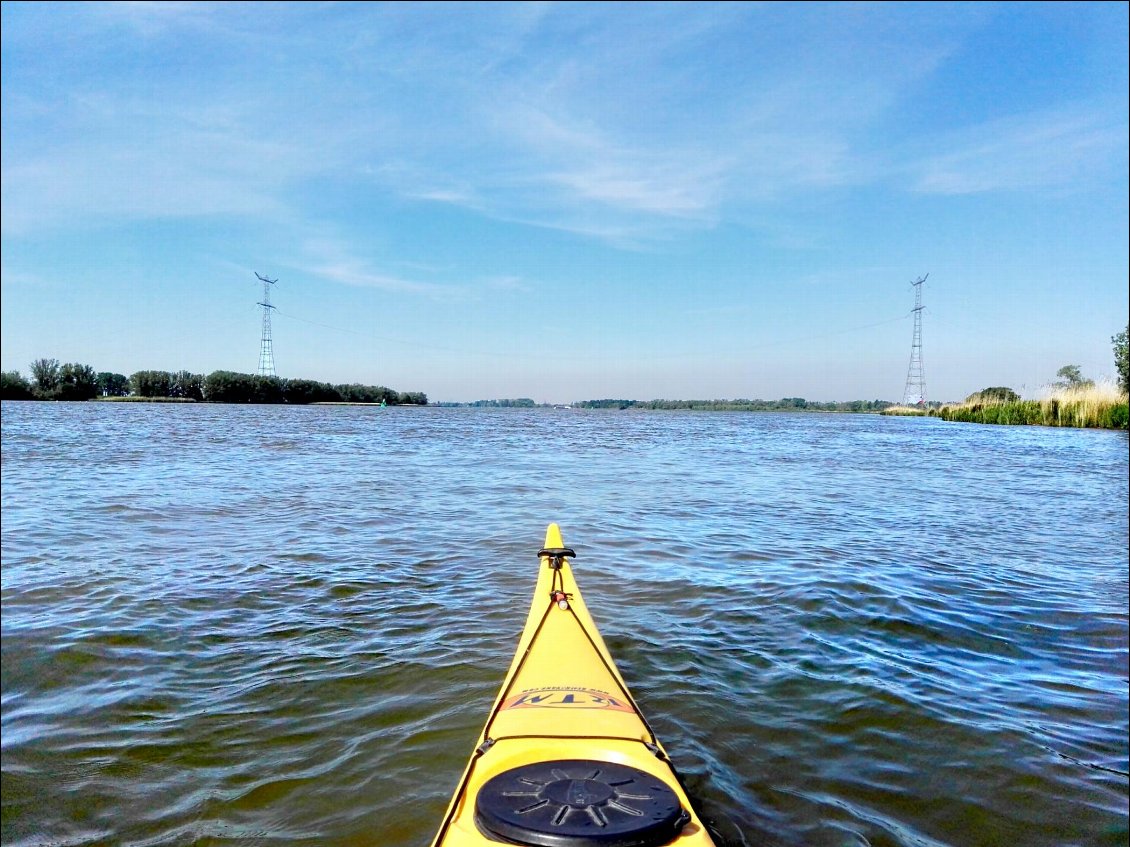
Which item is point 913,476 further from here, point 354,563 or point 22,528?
point 22,528

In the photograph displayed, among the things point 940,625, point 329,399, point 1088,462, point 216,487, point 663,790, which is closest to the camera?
point 663,790

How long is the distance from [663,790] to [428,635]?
3589 millimetres

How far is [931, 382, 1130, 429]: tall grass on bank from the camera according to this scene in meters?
33.9

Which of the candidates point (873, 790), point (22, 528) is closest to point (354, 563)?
point (22, 528)

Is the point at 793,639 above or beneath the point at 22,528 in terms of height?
beneath

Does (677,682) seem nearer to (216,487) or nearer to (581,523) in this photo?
(581,523)

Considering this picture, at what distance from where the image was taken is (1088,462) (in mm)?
20031

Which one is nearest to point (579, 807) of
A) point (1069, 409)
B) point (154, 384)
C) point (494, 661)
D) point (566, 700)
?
point (566, 700)

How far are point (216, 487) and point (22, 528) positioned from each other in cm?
548

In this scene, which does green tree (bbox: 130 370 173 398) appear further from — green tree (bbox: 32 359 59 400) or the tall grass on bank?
the tall grass on bank

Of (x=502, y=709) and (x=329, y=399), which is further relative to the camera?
(x=329, y=399)

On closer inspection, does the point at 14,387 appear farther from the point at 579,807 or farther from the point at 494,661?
the point at 494,661

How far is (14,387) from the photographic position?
226 centimetres

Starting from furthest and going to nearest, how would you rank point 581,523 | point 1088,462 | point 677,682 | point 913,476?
point 1088,462, point 913,476, point 581,523, point 677,682
